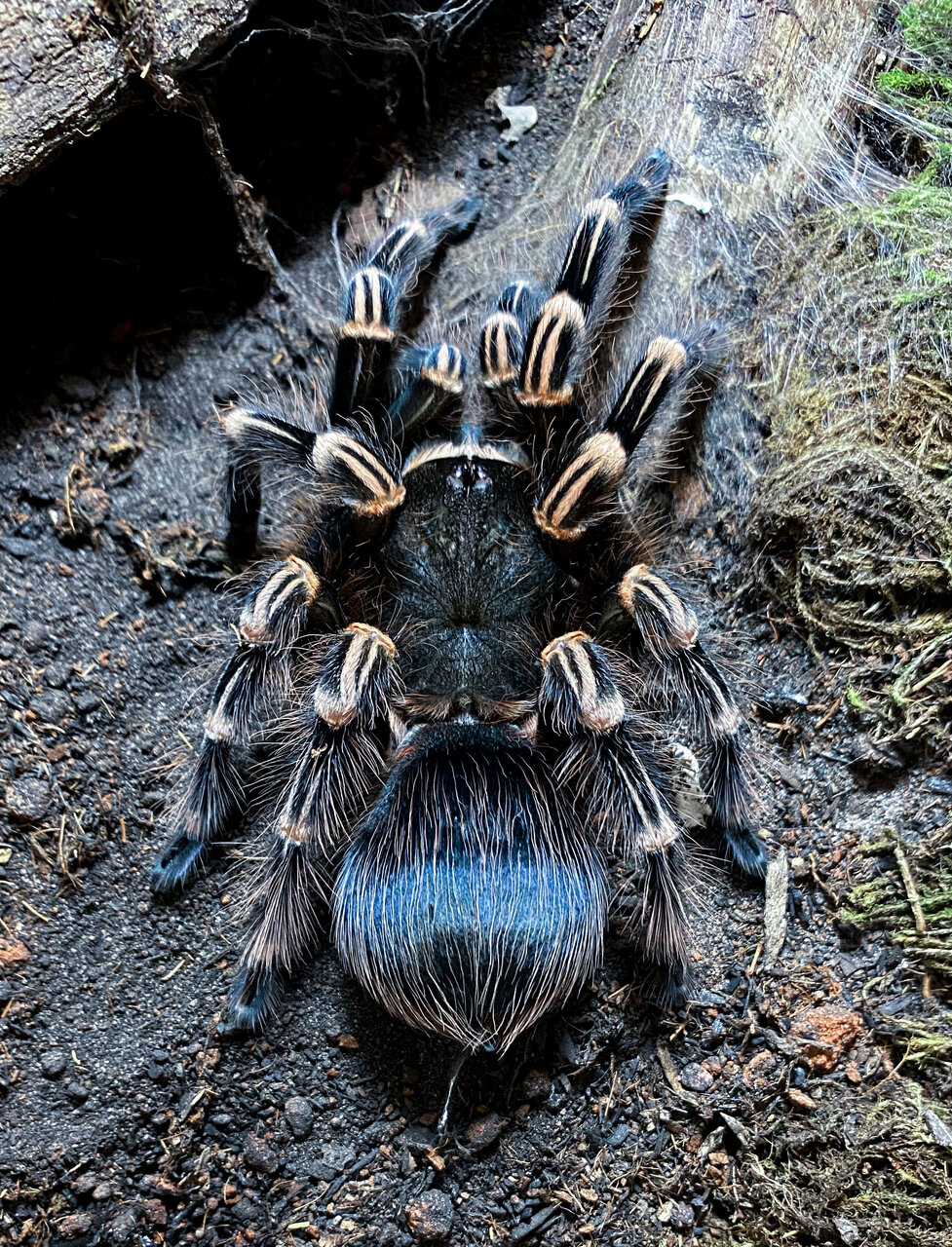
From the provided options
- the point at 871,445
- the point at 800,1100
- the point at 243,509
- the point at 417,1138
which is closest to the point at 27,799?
the point at 243,509

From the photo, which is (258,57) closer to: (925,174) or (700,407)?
(700,407)

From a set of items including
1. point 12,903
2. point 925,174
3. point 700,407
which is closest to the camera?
point 12,903

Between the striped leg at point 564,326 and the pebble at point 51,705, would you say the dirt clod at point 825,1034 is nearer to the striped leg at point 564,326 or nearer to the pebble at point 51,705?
the striped leg at point 564,326

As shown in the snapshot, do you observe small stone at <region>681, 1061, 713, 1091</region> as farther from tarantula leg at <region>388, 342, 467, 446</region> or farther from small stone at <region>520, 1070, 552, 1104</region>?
tarantula leg at <region>388, 342, 467, 446</region>

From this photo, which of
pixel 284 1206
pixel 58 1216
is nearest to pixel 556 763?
pixel 284 1206

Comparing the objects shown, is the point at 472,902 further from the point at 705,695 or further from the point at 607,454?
the point at 607,454

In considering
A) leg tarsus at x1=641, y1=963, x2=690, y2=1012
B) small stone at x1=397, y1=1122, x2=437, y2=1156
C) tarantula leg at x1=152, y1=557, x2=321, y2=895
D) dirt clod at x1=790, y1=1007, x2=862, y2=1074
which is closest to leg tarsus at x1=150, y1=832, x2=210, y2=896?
tarantula leg at x1=152, y1=557, x2=321, y2=895

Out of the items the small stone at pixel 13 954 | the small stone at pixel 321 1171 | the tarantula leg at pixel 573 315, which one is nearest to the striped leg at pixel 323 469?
the tarantula leg at pixel 573 315
